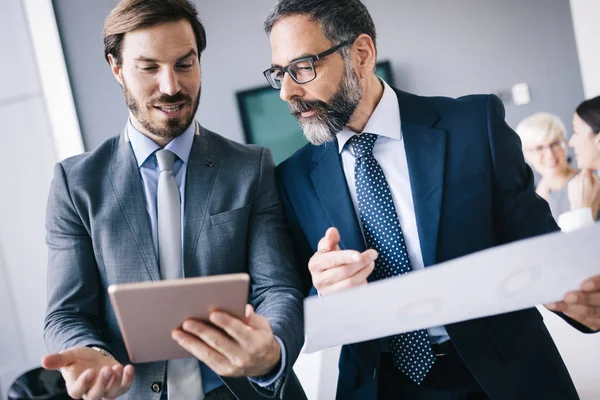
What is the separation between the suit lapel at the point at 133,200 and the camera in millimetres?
1515

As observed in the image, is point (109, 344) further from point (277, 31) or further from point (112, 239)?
point (277, 31)

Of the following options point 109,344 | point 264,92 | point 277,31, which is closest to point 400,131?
point 277,31

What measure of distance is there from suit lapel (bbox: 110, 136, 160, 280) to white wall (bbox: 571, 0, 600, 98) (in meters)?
4.48

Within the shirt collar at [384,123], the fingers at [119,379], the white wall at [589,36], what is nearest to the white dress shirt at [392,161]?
the shirt collar at [384,123]

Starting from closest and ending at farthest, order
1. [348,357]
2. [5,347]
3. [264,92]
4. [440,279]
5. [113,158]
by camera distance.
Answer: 1. [440,279]
2. [348,357]
3. [113,158]
4. [5,347]
5. [264,92]

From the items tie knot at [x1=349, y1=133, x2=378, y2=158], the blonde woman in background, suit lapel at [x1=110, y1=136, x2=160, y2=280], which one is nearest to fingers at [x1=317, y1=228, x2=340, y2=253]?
tie knot at [x1=349, y1=133, x2=378, y2=158]

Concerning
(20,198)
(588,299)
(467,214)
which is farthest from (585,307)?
(20,198)

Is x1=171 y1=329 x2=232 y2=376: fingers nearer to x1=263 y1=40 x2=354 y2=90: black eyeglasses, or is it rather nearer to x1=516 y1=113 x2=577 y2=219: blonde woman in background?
x1=263 y1=40 x2=354 y2=90: black eyeglasses

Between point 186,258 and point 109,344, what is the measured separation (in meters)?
0.27

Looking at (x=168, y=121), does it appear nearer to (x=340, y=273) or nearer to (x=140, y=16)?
(x=140, y=16)

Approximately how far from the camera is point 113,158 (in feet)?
5.42

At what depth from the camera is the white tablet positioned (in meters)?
1.01

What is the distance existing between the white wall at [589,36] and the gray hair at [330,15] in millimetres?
3992

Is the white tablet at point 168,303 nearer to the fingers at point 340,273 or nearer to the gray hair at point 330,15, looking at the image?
the fingers at point 340,273
